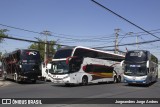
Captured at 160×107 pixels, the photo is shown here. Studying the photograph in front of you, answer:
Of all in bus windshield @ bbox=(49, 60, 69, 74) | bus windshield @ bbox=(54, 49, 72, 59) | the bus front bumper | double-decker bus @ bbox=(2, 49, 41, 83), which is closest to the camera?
bus windshield @ bbox=(49, 60, 69, 74)

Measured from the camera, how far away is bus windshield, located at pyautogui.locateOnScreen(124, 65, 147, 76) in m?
29.5

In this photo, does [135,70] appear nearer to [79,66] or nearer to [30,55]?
[79,66]

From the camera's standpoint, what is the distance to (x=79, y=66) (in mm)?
28047

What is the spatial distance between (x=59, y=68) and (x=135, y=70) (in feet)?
25.3

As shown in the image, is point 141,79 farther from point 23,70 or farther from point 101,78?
point 23,70

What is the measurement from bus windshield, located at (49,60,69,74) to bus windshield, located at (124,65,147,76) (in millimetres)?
6881

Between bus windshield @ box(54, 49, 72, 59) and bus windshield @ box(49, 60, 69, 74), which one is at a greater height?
bus windshield @ box(54, 49, 72, 59)

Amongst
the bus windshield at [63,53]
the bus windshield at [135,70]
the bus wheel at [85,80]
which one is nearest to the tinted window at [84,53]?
the bus windshield at [63,53]

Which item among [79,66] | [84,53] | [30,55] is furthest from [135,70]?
[30,55]

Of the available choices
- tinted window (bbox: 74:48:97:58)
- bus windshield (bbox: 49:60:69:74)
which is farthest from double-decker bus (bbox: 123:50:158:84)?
bus windshield (bbox: 49:60:69:74)

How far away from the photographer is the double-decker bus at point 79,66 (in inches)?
1056

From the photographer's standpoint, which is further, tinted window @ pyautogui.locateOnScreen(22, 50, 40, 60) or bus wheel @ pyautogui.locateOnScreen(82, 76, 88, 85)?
tinted window @ pyautogui.locateOnScreen(22, 50, 40, 60)

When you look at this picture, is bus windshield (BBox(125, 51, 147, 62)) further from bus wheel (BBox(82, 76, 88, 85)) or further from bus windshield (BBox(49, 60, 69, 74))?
bus windshield (BBox(49, 60, 69, 74))

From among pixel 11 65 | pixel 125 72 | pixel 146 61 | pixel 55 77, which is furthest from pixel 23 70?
pixel 146 61
